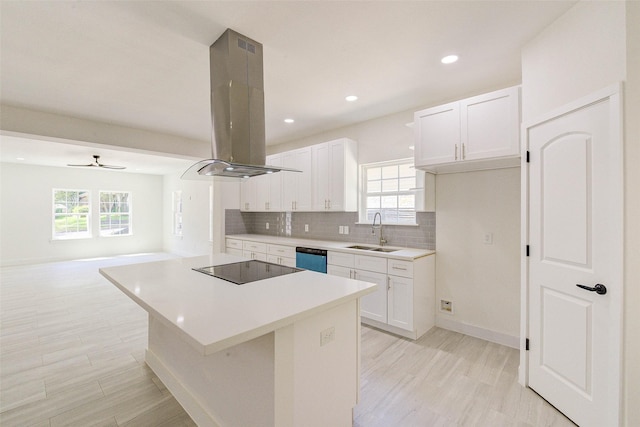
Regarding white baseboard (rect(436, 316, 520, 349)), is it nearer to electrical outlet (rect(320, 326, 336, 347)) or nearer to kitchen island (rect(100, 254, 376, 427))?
kitchen island (rect(100, 254, 376, 427))

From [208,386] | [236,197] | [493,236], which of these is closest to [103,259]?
[236,197]

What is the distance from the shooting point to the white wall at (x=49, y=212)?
6.92 meters

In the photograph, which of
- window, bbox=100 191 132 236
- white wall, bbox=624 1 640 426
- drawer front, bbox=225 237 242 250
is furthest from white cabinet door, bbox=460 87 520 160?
window, bbox=100 191 132 236

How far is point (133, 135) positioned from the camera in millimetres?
4617

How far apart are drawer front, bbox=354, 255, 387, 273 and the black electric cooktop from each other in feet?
4.28

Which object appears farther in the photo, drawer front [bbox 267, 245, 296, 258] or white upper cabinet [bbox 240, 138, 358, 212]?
drawer front [bbox 267, 245, 296, 258]

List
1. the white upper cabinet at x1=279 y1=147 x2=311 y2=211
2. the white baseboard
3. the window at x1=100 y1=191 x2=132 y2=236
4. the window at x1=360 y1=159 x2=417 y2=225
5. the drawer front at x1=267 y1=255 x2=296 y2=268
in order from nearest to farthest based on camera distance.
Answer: the white baseboard < the window at x1=360 y1=159 x2=417 y2=225 < the drawer front at x1=267 y1=255 x2=296 y2=268 < the white upper cabinet at x1=279 y1=147 x2=311 y2=211 < the window at x1=100 y1=191 x2=132 y2=236

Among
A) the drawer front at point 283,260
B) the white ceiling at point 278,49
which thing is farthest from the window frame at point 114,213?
the drawer front at point 283,260

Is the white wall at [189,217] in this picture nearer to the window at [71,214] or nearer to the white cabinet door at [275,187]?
the window at [71,214]

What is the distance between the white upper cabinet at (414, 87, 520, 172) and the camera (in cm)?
248

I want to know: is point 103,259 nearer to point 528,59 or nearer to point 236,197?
point 236,197

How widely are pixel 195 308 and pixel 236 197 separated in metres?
4.61

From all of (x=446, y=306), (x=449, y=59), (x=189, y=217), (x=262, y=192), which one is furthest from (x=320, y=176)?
(x=189, y=217)

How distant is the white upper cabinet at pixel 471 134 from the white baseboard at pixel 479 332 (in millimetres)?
1765
